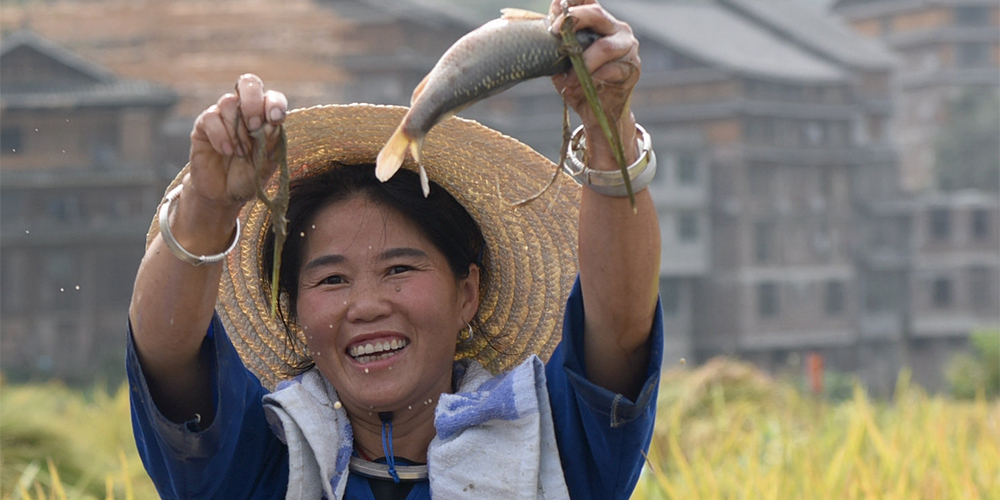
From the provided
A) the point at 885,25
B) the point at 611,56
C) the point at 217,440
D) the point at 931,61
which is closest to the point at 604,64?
the point at 611,56

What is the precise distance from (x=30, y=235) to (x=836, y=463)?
1825 cm

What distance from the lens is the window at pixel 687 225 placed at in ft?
75.0

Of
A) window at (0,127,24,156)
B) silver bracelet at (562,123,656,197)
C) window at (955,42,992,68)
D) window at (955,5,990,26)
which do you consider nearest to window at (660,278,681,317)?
window at (955,42,992,68)

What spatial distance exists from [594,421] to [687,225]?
21.7 metres

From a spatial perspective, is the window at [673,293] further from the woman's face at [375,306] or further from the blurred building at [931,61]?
the woman's face at [375,306]

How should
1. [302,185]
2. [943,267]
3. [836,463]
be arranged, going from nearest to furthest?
[302,185], [836,463], [943,267]

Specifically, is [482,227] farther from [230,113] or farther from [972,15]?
[972,15]

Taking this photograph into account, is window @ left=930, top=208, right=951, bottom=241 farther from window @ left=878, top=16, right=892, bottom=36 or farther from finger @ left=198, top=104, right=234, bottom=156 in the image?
finger @ left=198, top=104, right=234, bottom=156

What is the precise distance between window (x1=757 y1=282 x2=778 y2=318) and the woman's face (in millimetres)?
22604

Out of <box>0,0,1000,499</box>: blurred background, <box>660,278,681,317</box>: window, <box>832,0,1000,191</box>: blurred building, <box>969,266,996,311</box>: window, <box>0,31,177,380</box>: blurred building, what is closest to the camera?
<box>0,31,177,380</box>: blurred building

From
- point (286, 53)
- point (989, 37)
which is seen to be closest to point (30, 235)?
point (286, 53)

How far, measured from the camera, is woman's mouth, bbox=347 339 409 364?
1688 mm

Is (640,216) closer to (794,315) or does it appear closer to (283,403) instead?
(283,403)

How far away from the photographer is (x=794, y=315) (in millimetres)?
24328
